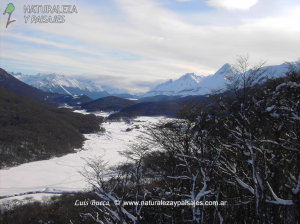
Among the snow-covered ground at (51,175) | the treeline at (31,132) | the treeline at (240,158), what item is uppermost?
A: the treeline at (240,158)

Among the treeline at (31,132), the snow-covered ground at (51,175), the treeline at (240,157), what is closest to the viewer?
the treeline at (240,157)

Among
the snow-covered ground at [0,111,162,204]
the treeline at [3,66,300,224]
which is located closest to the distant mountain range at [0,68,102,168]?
the snow-covered ground at [0,111,162,204]

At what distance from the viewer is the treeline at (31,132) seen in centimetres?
8059

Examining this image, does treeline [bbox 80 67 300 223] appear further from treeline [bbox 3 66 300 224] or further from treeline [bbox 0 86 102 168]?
treeline [bbox 0 86 102 168]

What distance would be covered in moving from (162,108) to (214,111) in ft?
614

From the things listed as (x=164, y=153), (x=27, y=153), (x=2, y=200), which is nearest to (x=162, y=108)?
Answer: (x=27, y=153)

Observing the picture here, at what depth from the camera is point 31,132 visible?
A: 98438 millimetres

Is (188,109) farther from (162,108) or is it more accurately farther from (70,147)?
(162,108)

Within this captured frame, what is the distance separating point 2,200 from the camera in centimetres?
4641

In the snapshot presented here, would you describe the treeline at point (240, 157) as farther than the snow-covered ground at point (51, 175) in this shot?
No

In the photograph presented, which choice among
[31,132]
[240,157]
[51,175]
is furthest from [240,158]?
[31,132]

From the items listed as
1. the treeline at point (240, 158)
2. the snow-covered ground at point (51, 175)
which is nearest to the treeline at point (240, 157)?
the treeline at point (240, 158)

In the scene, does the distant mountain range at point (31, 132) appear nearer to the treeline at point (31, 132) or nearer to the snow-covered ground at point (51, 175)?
the treeline at point (31, 132)

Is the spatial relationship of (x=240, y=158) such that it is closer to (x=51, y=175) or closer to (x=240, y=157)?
(x=240, y=157)
